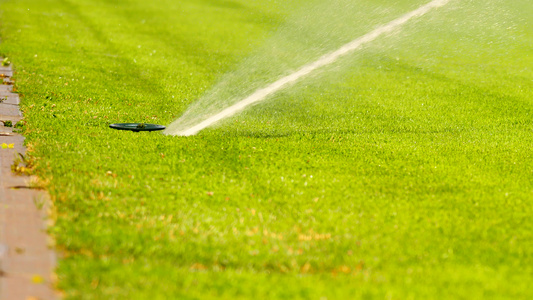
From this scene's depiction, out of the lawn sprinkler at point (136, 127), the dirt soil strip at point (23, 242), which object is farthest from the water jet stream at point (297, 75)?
the dirt soil strip at point (23, 242)

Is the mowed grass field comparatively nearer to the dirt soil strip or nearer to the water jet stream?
the dirt soil strip

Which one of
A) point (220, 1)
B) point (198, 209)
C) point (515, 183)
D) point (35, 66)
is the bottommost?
point (515, 183)

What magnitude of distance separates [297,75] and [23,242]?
902 centimetres

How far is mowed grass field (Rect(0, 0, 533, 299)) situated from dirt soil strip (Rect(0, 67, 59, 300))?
0.14 m

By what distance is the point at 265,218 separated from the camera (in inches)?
232

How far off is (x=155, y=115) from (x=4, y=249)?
6253 millimetres

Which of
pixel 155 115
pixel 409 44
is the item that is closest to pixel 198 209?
pixel 155 115

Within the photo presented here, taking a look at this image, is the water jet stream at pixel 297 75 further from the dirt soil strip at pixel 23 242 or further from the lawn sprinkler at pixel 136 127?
the dirt soil strip at pixel 23 242

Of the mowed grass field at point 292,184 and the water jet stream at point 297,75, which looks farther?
the water jet stream at point 297,75

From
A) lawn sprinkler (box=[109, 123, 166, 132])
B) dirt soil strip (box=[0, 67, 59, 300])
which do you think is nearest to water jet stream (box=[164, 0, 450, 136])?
lawn sprinkler (box=[109, 123, 166, 132])

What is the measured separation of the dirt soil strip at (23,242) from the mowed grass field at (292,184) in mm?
137

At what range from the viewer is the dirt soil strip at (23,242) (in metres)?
4.13

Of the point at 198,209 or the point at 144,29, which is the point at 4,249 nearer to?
the point at 198,209

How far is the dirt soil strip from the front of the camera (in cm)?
413
